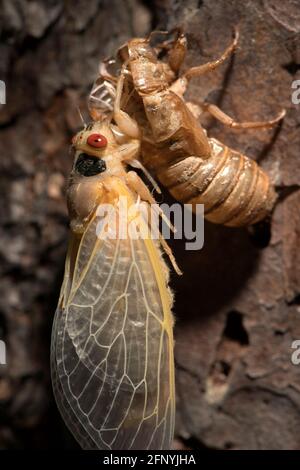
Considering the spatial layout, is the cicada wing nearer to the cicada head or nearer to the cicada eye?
the cicada head

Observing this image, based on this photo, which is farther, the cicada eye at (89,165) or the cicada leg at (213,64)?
the cicada eye at (89,165)

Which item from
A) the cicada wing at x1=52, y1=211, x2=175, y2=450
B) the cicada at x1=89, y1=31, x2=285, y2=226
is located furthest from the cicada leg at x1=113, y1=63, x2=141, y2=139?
the cicada wing at x1=52, y1=211, x2=175, y2=450

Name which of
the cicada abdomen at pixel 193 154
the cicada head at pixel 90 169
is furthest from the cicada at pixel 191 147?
the cicada head at pixel 90 169

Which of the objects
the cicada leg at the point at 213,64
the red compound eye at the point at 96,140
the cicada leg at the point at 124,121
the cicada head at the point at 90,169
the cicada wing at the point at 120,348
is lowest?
the cicada wing at the point at 120,348

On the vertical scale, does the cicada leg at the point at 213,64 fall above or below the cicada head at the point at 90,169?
above

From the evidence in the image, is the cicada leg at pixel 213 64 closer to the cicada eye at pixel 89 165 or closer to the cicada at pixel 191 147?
the cicada at pixel 191 147

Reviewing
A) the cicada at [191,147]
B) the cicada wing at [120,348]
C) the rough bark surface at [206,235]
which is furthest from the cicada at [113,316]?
the rough bark surface at [206,235]

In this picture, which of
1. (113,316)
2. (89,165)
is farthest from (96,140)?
(113,316)

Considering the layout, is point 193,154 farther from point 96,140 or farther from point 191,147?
point 96,140
